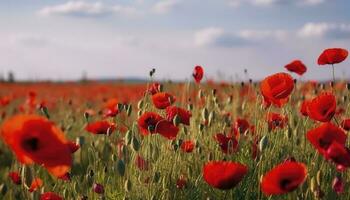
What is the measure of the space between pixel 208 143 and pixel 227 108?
1.09 metres

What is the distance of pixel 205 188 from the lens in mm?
2871

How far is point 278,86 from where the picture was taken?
2662 mm

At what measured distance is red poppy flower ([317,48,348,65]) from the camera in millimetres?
3059

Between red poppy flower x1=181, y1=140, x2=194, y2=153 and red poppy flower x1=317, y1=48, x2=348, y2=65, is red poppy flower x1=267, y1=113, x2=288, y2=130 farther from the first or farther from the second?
red poppy flower x1=181, y1=140, x2=194, y2=153

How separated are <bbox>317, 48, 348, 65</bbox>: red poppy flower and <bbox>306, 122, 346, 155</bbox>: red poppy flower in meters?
0.92

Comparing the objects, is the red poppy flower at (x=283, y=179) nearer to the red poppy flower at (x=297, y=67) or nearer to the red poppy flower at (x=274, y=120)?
the red poppy flower at (x=274, y=120)

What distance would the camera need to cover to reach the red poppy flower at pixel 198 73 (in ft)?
10.9

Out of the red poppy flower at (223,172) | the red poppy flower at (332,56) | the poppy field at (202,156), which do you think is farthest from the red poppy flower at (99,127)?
the red poppy flower at (332,56)

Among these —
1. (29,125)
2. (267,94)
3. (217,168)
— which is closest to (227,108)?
(267,94)

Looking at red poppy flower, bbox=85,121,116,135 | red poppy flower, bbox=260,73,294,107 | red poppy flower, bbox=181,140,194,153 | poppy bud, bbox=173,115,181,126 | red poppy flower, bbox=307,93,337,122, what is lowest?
red poppy flower, bbox=181,140,194,153

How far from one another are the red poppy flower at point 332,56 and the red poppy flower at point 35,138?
1679 mm

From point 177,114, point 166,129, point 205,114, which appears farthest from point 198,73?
point 166,129

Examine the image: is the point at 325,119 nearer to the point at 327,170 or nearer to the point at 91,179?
the point at 327,170

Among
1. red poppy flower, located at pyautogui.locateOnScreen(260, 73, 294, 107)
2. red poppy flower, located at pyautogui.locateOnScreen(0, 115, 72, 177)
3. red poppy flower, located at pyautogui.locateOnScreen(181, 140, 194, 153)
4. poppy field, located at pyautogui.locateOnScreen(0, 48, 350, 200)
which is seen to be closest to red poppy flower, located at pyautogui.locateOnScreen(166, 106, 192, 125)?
poppy field, located at pyautogui.locateOnScreen(0, 48, 350, 200)
